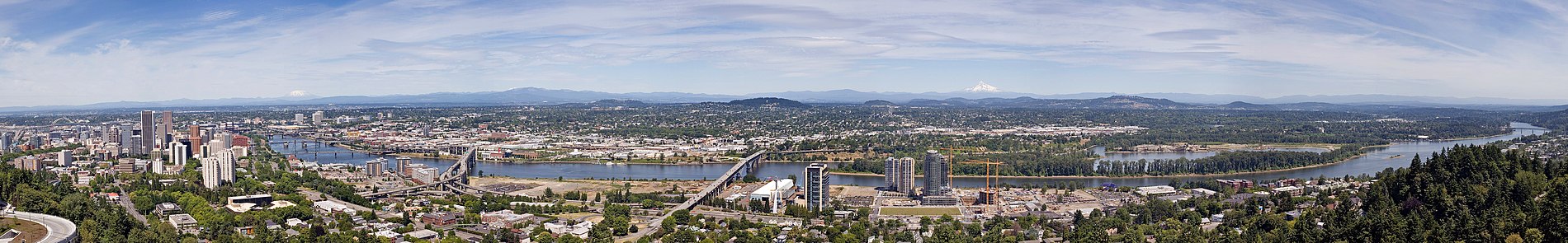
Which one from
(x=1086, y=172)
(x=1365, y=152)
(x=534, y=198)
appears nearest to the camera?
(x=534, y=198)

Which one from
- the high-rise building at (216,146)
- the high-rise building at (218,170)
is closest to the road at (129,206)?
the high-rise building at (218,170)

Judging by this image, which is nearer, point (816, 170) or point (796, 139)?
point (816, 170)

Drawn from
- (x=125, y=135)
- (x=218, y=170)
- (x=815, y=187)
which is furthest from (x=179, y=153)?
(x=815, y=187)

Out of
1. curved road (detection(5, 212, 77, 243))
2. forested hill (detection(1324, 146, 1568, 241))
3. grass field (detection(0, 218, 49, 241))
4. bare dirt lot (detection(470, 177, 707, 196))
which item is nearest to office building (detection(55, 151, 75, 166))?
bare dirt lot (detection(470, 177, 707, 196))

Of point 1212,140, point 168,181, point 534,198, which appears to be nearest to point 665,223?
point 534,198

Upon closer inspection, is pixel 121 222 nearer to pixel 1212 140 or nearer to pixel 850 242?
pixel 850 242

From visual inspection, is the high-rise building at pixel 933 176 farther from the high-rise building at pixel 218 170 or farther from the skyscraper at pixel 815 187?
the high-rise building at pixel 218 170
